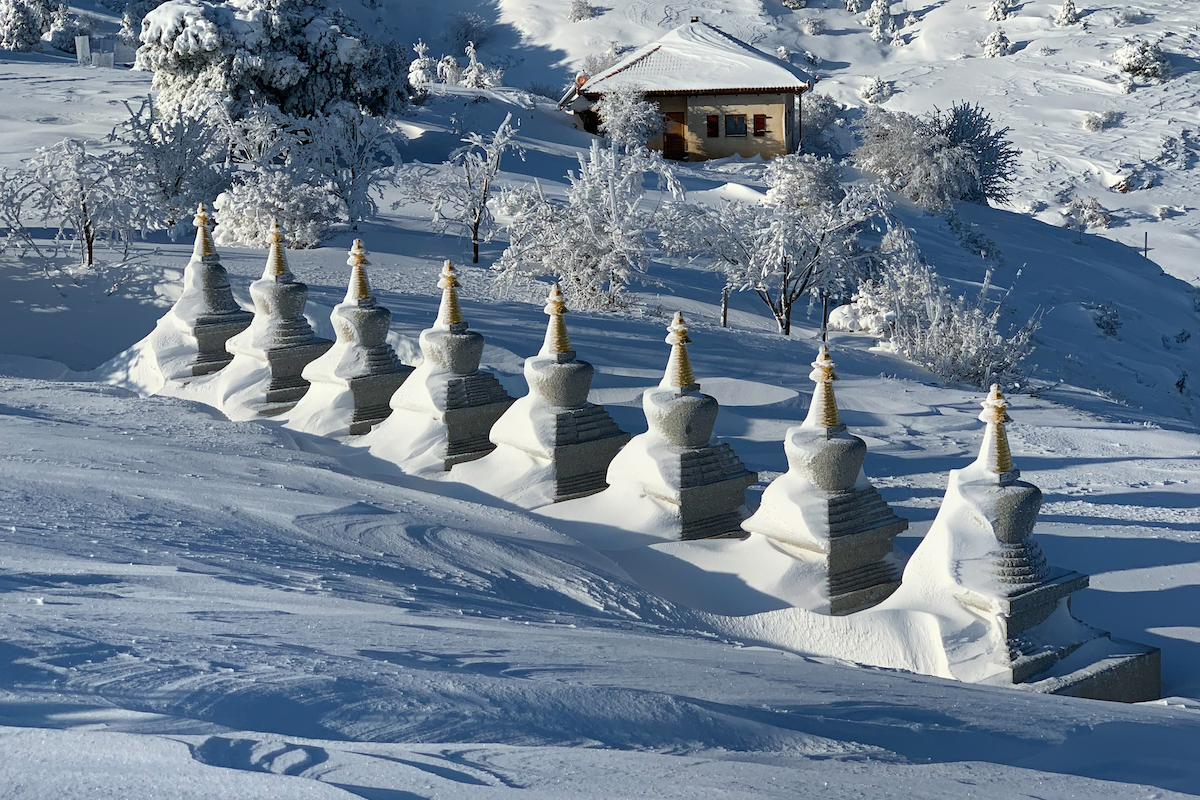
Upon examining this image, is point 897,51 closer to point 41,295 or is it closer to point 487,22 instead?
point 487,22

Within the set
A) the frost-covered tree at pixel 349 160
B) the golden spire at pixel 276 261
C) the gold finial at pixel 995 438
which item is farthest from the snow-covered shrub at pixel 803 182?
the gold finial at pixel 995 438

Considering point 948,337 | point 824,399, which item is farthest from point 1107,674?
point 948,337

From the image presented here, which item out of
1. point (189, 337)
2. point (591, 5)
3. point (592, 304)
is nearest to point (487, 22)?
point (591, 5)

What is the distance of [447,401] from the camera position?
880 cm

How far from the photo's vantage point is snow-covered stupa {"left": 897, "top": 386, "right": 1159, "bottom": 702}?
5875 millimetres

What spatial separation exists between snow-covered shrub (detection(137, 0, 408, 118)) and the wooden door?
1189cm

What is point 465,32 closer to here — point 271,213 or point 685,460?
point 271,213

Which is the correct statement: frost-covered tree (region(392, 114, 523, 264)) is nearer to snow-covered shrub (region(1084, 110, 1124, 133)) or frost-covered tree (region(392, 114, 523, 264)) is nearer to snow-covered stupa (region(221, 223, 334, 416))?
snow-covered stupa (region(221, 223, 334, 416))

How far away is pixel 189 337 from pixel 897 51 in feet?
185

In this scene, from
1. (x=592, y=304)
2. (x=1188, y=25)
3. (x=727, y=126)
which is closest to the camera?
(x=592, y=304)

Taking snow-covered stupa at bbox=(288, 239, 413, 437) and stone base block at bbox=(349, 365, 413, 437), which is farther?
stone base block at bbox=(349, 365, 413, 437)

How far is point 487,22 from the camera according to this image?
69.6 meters

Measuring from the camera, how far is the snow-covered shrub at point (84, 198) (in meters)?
17.3

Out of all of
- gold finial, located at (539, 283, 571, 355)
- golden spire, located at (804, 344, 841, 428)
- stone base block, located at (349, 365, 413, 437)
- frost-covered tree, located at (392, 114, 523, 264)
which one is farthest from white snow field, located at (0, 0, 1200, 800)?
frost-covered tree, located at (392, 114, 523, 264)
